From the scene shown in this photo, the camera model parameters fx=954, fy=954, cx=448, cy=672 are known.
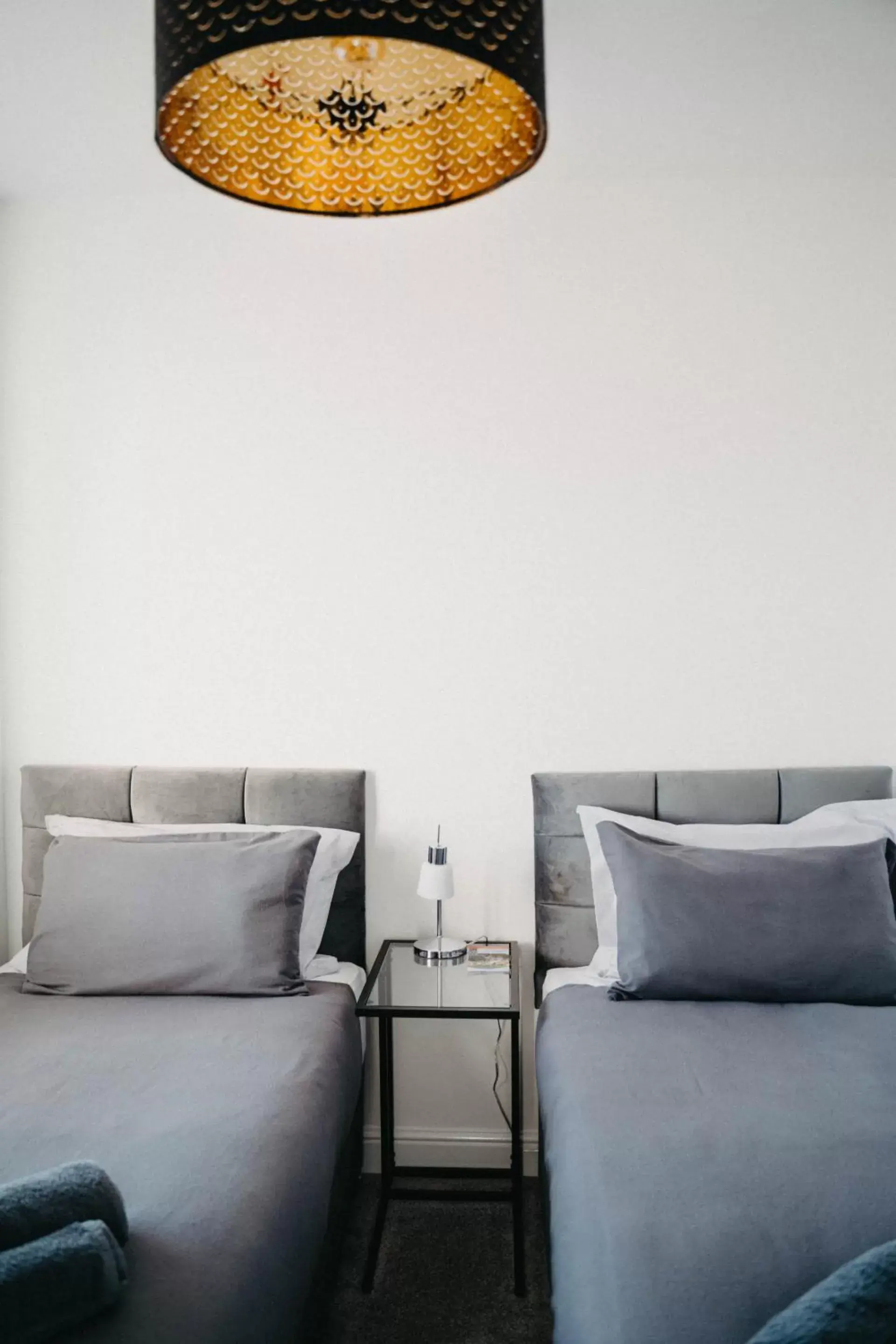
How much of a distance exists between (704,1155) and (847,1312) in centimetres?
45

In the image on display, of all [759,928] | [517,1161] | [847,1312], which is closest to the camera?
[847,1312]

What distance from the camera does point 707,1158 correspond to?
5.12 feet

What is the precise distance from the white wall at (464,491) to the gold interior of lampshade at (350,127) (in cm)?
135

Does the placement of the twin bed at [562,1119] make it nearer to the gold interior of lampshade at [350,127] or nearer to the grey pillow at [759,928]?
the grey pillow at [759,928]

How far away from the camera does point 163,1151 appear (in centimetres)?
159

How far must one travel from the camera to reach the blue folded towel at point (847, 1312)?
1097mm

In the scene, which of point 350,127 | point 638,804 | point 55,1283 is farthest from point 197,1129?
point 350,127

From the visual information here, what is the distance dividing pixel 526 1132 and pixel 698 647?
1.47 meters

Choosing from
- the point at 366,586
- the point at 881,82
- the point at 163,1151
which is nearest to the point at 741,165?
the point at 881,82

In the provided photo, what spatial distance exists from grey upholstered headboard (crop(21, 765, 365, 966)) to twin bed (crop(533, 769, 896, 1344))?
613 millimetres

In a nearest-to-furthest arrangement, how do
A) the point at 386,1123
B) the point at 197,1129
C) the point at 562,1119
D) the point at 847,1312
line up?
1. the point at 847,1312
2. the point at 197,1129
3. the point at 562,1119
4. the point at 386,1123

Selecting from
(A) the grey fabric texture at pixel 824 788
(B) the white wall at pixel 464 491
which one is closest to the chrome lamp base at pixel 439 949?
(B) the white wall at pixel 464 491

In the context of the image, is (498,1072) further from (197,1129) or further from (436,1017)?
(197,1129)

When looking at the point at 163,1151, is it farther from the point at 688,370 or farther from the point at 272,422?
the point at 688,370
